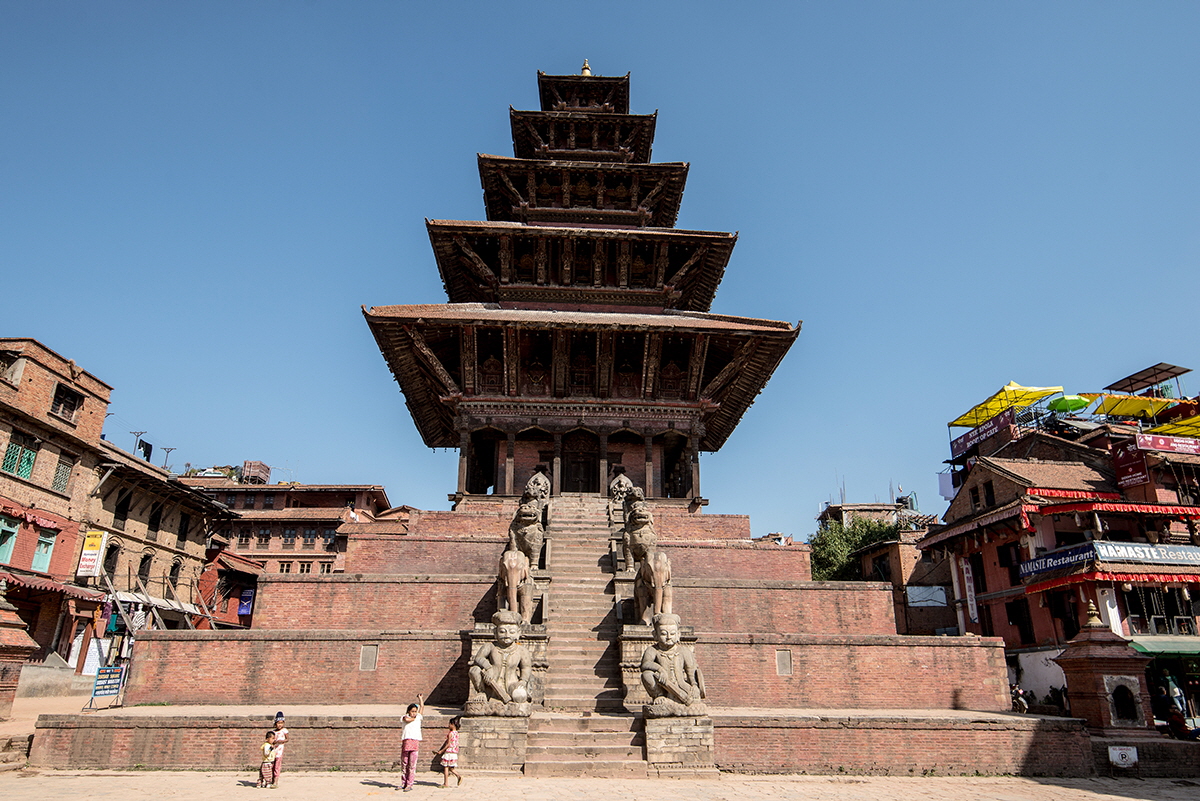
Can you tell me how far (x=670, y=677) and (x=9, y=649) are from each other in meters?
10.6

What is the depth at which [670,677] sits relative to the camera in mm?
10953

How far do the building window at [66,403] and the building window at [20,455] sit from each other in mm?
1822

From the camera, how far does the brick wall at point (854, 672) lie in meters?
14.0

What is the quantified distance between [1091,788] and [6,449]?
30.6 m

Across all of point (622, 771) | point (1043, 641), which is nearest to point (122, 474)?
point (622, 771)

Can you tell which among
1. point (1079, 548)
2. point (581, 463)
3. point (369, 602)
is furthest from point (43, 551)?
point (1079, 548)

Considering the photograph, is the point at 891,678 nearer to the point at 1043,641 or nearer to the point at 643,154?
the point at 1043,641

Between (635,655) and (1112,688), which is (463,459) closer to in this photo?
(635,655)

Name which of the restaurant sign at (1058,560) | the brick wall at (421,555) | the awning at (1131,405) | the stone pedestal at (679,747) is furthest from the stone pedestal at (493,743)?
the awning at (1131,405)

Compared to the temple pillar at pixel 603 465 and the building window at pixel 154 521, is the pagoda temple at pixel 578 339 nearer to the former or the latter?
the temple pillar at pixel 603 465

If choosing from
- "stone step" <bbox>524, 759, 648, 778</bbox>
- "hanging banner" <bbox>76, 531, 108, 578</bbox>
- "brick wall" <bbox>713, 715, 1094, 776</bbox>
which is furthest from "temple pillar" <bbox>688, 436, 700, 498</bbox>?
"hanging banner" <bbox>76, 531, 108, 578</bbox>

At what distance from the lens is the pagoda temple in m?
22.8

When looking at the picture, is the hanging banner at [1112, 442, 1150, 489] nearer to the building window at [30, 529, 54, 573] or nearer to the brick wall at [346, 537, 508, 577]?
the brick wall at [346, 537, 508, 577]

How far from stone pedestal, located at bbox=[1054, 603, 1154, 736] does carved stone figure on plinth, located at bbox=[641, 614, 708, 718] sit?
687cm
